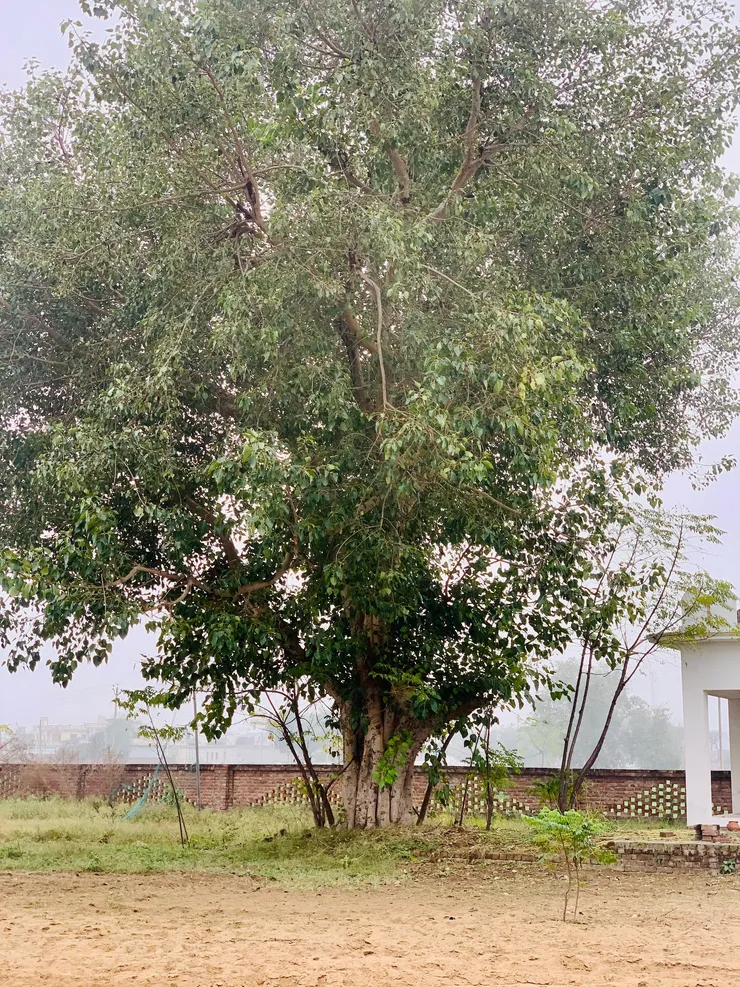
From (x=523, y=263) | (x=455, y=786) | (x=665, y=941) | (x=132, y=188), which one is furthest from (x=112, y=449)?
(x=455, y=786)

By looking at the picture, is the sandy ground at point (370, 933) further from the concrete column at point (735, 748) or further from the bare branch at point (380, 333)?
the concrete column at point (735, 748)

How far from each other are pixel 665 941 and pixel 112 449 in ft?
19.3

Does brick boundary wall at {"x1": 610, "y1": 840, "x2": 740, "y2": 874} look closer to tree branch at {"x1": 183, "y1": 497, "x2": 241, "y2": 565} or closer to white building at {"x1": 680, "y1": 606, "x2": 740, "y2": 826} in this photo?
white building at {"x1": 680, "y1": 606, "x2": 740, "y2": 826}

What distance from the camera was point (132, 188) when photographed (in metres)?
9.65

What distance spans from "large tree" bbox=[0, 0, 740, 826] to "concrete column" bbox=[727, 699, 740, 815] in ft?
14.5

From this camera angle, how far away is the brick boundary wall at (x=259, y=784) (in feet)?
49.6

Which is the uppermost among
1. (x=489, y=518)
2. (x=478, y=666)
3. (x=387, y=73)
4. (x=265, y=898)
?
(x=387, y=73)

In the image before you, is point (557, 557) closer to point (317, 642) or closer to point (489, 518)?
point (489, 518)

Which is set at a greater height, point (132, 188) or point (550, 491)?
point (132, 188)

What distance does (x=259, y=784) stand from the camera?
55.7 ft

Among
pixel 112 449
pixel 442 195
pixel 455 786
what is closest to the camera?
pixel 112 449

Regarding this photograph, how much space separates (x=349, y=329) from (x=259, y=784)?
926 cm

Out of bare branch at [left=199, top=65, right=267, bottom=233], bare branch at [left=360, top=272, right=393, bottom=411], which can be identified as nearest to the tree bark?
bare branch at [left=360, top=272, right=393, bottom=411]

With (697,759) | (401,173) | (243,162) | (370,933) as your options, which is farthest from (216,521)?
(697,759)
